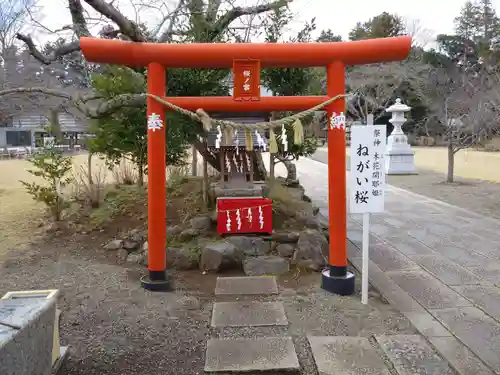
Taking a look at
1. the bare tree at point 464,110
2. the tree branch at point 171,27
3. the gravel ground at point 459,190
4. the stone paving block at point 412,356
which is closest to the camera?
the stone paving block at point 412,356

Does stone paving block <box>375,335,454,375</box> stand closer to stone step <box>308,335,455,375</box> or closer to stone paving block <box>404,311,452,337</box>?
stone step <box>308,335,455,375</box>

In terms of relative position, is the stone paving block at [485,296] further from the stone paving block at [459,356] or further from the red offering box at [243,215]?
the red offering box at [243,215]

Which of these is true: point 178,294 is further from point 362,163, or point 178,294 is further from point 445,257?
point 445,257

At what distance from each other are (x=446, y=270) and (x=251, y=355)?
3545mm

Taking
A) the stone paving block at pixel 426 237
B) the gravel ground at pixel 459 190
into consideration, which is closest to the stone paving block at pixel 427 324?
the stone paving block at pixel 426 237

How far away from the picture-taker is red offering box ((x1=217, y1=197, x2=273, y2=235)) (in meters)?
6.43

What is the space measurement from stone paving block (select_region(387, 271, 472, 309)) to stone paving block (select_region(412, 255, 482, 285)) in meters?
0.16

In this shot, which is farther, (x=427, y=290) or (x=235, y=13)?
(x=235, y=13)

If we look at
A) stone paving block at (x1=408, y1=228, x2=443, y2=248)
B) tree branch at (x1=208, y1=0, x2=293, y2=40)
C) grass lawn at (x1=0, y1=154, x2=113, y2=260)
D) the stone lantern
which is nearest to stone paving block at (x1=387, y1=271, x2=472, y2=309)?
stone paving block at (x1=408, y1=228, x2=443, y2=248)

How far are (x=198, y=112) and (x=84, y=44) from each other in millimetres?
1365

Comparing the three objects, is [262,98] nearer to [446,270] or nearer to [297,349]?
[297,349]

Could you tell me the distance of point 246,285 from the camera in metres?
5.48

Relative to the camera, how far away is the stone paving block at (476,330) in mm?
3693

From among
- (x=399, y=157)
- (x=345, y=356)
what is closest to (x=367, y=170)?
(x=345, y=356)
